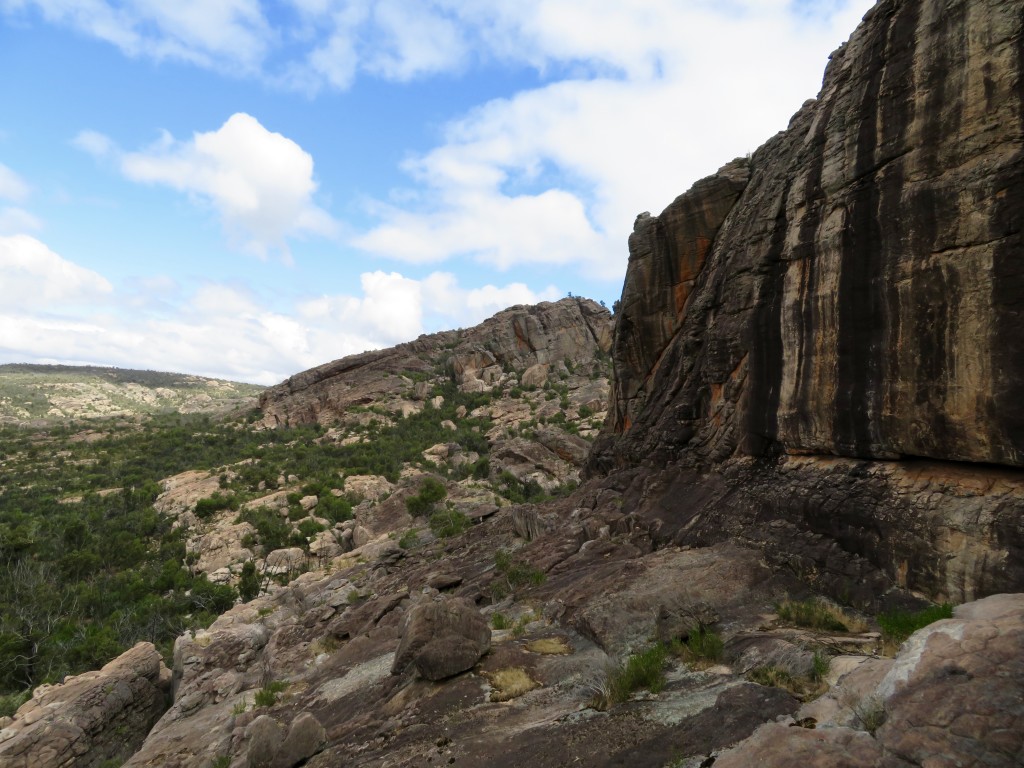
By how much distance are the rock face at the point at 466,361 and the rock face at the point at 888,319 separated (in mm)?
55811

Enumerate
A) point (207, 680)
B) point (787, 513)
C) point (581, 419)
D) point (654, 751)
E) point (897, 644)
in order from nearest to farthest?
point (654, 751)
point (897, 644)
point (787, 513)
point (207, 680)
point (581, 419)

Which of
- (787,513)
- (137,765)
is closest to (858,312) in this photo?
(787,513)

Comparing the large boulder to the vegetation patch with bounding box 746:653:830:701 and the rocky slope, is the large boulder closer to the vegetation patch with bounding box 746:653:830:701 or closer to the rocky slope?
the rocky slope

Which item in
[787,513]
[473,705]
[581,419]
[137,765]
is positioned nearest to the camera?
[473,705]

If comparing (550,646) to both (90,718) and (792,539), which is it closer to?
(792,539)

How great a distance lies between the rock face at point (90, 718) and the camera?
15.4 meters

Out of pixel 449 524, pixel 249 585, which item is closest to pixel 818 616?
pixel 449 524

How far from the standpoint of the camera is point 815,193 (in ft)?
38.3

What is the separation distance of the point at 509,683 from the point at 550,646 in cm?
169

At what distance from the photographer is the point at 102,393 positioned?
132 meters

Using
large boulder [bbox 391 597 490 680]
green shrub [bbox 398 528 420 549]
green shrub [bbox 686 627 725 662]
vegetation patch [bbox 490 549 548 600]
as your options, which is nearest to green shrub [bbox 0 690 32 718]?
green shrub [bbox 398 528 420 549]

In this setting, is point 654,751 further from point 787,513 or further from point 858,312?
point 858,312

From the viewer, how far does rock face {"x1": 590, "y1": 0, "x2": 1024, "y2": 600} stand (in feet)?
25.6

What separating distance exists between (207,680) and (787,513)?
18273mm
